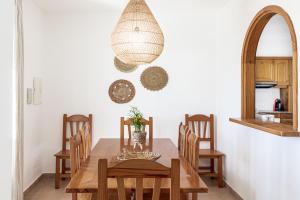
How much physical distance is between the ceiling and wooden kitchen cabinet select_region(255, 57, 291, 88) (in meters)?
1.30

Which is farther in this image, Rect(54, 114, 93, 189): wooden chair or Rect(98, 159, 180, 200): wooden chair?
Rect(54, 114, 93, 189): wooden chair

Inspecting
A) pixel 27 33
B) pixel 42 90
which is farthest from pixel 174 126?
pixel 27 33

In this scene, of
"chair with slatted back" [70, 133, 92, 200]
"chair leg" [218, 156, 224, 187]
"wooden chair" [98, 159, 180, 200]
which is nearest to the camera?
"wooden chair" [98, 159, 180, 200]

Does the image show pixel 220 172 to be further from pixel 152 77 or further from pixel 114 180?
pixel 114 180

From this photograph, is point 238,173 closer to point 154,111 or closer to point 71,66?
point 154,111

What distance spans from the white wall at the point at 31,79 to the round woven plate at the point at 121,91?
3.62 feet

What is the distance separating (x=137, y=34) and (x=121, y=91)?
84.3 inches

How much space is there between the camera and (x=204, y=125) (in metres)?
4.60

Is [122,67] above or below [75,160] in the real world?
above

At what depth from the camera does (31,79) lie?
400 centimetres

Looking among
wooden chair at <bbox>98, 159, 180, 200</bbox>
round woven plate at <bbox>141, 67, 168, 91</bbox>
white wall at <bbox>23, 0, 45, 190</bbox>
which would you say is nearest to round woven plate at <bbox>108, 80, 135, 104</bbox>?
round woven plate at <bbox>141, 67, 168, 91</bbox>

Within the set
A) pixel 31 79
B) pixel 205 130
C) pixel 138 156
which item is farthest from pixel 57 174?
pixel 205 130

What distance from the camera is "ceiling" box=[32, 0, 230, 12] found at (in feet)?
13.2

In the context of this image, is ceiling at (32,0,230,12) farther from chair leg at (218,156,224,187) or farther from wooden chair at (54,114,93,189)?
chair leg at (218,156,224,187)
